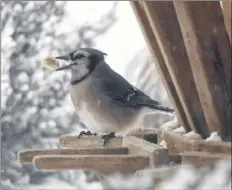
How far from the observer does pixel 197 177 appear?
86cm

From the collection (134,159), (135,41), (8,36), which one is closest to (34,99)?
(8,36)

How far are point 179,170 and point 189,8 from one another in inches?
8.8

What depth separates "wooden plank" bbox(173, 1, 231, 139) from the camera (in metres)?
0.88

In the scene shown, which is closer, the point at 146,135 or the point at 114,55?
the point at 146,135

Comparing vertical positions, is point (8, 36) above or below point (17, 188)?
above

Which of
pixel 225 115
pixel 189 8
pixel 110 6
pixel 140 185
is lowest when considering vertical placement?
pixel 140 185

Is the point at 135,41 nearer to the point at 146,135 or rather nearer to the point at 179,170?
the point at 146,135

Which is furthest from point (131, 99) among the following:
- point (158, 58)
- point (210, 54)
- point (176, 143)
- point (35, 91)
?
point (35, 91)

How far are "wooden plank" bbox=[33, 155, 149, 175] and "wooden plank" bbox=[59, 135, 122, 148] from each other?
45cm

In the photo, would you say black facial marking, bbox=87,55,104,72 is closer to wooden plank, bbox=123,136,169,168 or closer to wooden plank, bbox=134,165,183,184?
wooden plank, bbox=123,136,169,168

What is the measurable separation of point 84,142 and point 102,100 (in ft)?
0.97

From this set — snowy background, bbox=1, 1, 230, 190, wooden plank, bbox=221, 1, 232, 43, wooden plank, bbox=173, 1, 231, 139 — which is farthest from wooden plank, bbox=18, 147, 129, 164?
snowy background, bbox=1, 1, 230, 190

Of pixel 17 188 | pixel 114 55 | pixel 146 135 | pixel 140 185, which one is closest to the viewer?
pixel 140 185

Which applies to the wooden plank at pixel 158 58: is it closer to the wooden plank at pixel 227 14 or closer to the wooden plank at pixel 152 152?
the wooden plank at pixel 152 152
